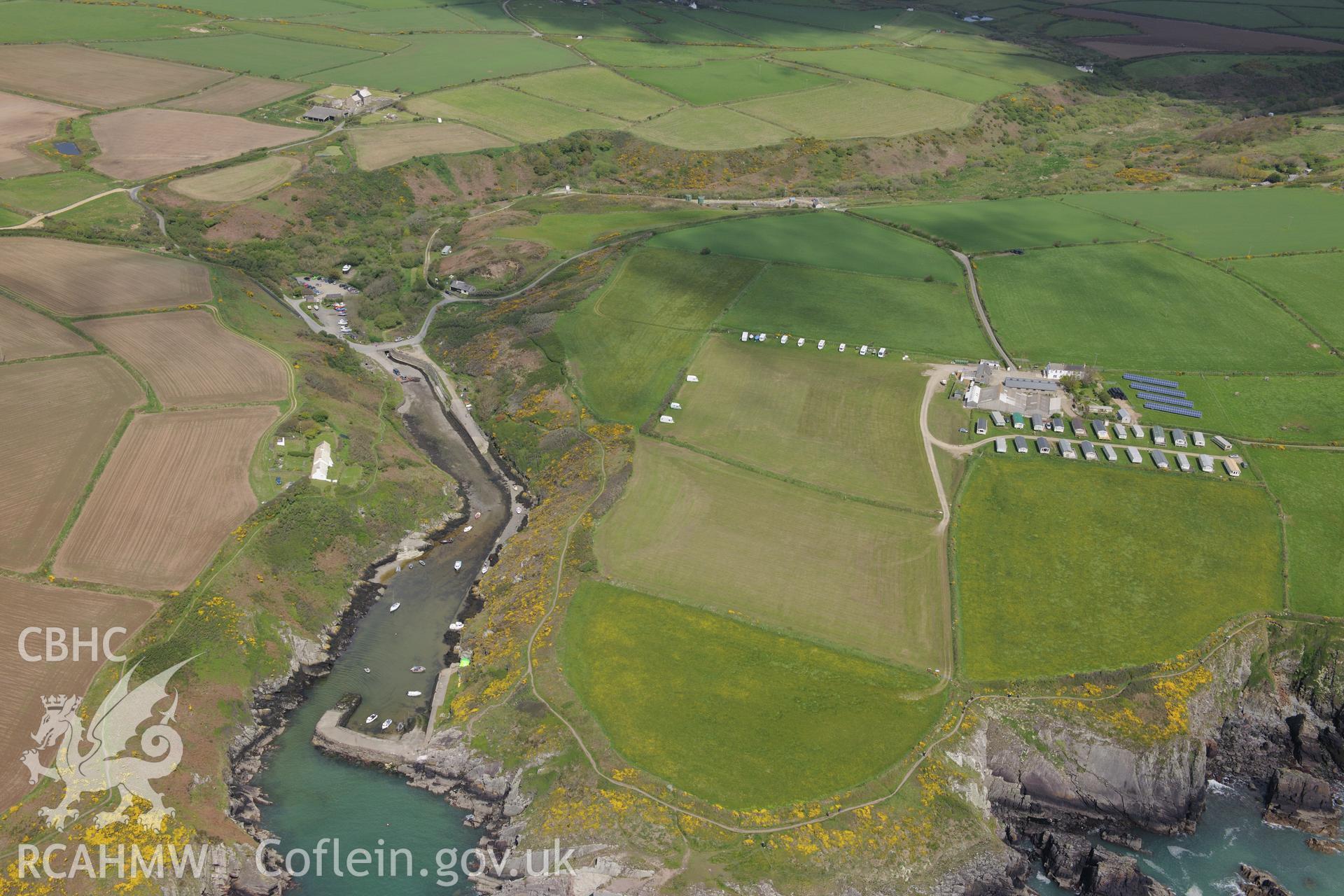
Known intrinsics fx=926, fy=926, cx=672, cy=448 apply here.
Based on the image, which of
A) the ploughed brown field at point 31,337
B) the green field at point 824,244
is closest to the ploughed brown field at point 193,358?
the ploughed brown field at point 31,337

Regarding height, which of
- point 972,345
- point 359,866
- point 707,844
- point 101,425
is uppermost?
point 972,345

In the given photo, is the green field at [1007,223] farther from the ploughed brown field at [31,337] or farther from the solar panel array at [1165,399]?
the ploughed brown field at [31,337]

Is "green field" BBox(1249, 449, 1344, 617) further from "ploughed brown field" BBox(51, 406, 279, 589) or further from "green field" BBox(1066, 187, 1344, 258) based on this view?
"ploughed brown field" BBox(51, 406, 279, 589)

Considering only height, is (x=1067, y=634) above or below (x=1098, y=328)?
below

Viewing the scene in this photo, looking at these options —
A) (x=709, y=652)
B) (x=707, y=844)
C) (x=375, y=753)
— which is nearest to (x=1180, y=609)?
(x=709, y=652)

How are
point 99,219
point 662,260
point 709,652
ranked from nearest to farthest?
point 709,652 → point 662,260 → point 99,219

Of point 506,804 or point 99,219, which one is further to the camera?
point 99,219

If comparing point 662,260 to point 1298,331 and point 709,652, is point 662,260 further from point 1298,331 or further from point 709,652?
point 1298,331
